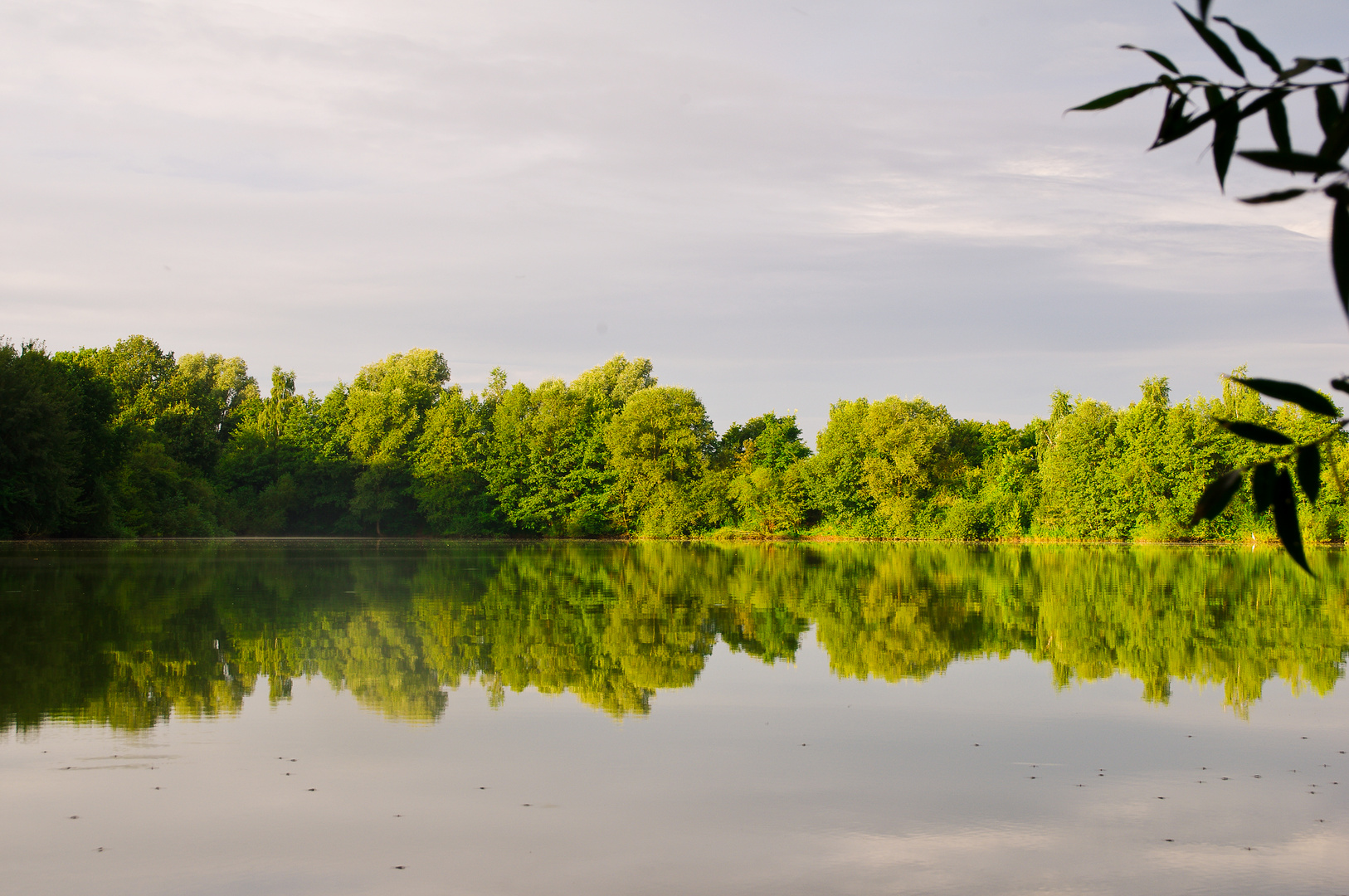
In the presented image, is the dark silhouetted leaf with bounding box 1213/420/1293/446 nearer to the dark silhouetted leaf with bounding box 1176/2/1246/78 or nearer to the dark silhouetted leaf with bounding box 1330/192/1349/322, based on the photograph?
the dark silhouetted leaf with bounding box 1330/192/1349/322

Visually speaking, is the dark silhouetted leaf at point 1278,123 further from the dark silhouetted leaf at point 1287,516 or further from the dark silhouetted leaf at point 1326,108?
the dark silhouetted leaf at point 1287,516

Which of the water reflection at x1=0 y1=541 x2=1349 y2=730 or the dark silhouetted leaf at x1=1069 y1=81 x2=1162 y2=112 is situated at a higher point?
the dark silhouetted leaf at x1=1069 y1=81 x2=1162 y2=112

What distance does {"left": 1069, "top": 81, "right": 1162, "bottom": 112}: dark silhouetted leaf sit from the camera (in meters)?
1.94

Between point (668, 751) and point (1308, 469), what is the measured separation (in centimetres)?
558

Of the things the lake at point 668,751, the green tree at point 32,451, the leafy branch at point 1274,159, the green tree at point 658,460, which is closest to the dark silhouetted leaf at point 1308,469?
the leafy branch at point 1274,159

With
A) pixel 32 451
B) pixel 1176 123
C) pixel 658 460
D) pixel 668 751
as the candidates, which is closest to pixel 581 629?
pixel 668 751

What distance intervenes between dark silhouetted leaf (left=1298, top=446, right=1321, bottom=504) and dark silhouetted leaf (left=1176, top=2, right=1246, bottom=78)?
68 cm

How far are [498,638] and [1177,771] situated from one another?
297 inches

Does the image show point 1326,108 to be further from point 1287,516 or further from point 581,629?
point 581,629

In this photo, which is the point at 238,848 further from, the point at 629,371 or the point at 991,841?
the point at 629,371

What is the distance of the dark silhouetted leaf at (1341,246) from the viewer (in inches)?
60.2

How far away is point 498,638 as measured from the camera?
12172 millimetres

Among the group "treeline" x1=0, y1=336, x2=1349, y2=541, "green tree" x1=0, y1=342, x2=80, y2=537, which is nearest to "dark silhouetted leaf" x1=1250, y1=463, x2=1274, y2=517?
"green tree" x1=0, y1=342, x2=80, y2=537

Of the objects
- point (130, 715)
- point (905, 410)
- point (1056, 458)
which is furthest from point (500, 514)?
point (130, 715)
